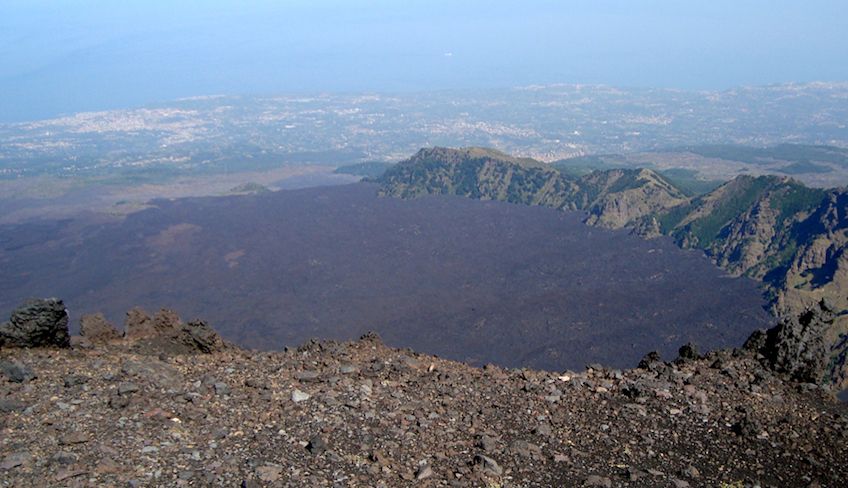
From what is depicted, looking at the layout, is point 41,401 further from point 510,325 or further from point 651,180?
point 651,180

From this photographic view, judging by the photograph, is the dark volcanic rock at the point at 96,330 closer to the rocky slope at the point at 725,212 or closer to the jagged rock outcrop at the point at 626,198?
the rocky slope at the point at 725,212

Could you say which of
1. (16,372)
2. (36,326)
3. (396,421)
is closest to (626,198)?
(396,421)

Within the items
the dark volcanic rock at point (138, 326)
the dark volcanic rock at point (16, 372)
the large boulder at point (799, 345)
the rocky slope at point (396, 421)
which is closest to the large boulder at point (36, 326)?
the rocky slope at point (396, 421)

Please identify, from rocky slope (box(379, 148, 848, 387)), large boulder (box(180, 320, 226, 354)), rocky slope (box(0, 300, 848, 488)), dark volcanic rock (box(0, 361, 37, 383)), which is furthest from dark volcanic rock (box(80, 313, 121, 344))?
rocky slope (box(379, 148, 848, 387))

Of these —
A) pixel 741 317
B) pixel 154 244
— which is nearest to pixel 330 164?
pixel 154 244

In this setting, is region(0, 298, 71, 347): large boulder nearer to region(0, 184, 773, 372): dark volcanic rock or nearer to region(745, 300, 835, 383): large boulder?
region(745, 300, 835, 383): large boulder
